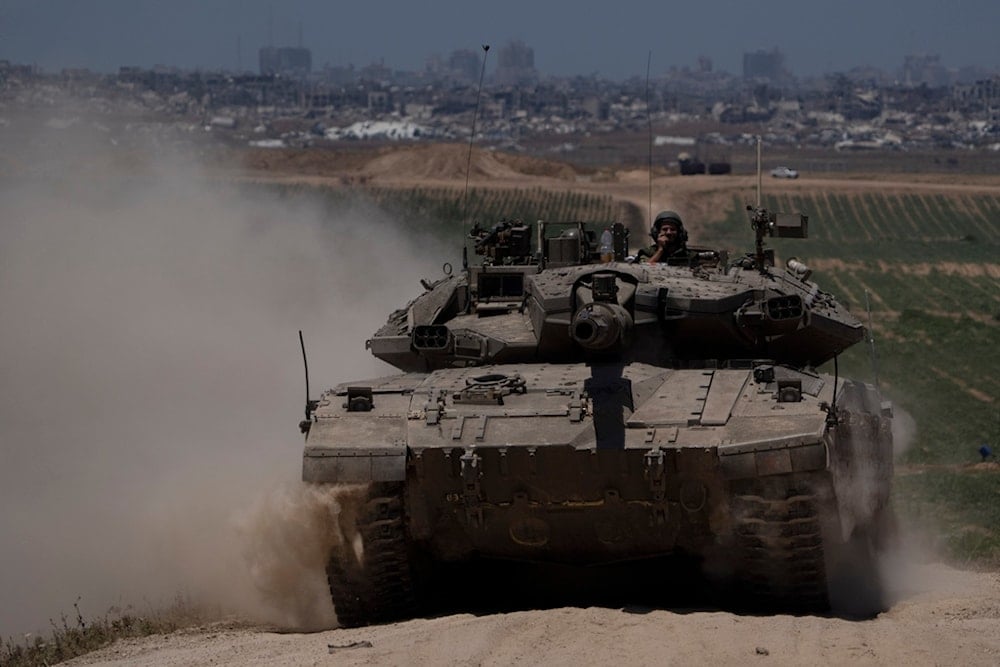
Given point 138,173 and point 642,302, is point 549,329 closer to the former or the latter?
point 642,302

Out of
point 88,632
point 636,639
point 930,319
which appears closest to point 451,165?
point 930,319

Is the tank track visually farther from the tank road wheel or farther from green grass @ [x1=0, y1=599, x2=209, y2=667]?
green grass @ [x1=0, y1=599, x2=209, y2=667]

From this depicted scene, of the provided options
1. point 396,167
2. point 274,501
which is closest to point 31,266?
point 274,501

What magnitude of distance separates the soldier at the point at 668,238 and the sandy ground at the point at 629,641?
5.04 metres

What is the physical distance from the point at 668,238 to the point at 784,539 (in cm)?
561

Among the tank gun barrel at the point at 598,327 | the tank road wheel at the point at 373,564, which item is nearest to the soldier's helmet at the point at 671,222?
the tank gun barrel at the point at 598,327

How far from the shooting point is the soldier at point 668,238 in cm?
1944

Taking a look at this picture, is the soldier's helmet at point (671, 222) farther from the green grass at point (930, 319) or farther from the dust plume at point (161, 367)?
the dust plume at point (161, 367)

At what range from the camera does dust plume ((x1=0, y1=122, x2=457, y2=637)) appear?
18547 millimetres

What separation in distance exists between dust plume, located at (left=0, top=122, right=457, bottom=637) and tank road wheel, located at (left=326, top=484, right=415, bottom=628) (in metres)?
0.36

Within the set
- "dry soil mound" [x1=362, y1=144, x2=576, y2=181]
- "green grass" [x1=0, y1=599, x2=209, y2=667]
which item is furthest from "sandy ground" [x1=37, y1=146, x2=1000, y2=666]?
"dry soil mound" [x1=362, y1=144, x2=576, y2=181]

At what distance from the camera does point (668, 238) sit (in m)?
19.5

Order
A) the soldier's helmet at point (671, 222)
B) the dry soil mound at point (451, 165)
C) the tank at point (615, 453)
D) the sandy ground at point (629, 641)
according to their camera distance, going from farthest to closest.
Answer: the dry soil mound at point (451, 165) → the soldier's helmet at point (671, 222) → the tank at point (615, 453) → the sandy ground at point (629, 641)

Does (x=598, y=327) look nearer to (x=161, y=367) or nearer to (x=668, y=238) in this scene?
(x=668, y=238)
